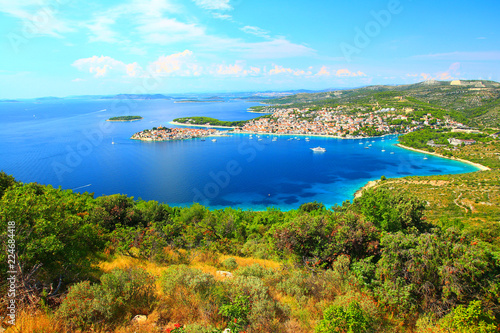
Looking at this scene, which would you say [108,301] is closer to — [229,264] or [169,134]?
[229,264]

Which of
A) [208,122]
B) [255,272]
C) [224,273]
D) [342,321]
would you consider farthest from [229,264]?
[208,122]

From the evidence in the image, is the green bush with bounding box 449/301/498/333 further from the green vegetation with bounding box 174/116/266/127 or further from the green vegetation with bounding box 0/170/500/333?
the green vegetation with bounding box 174/116/266/127

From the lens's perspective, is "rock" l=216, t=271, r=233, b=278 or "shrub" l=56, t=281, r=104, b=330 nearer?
"shrub" l=56, t=281, r=104, b=330

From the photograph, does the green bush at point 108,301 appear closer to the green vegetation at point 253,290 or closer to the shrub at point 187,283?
the green vegetation at point 253,290

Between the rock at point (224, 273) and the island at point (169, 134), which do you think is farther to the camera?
the island at point (169, 134)

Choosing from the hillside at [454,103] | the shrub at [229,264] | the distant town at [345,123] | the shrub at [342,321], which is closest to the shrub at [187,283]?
the shrub at [342,321]

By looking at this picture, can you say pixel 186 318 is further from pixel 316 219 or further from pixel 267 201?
pixel 267 201

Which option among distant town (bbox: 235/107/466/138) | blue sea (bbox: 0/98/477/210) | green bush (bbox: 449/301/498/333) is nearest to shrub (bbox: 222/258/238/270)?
green bush (bbox: 449/301/498/333)
